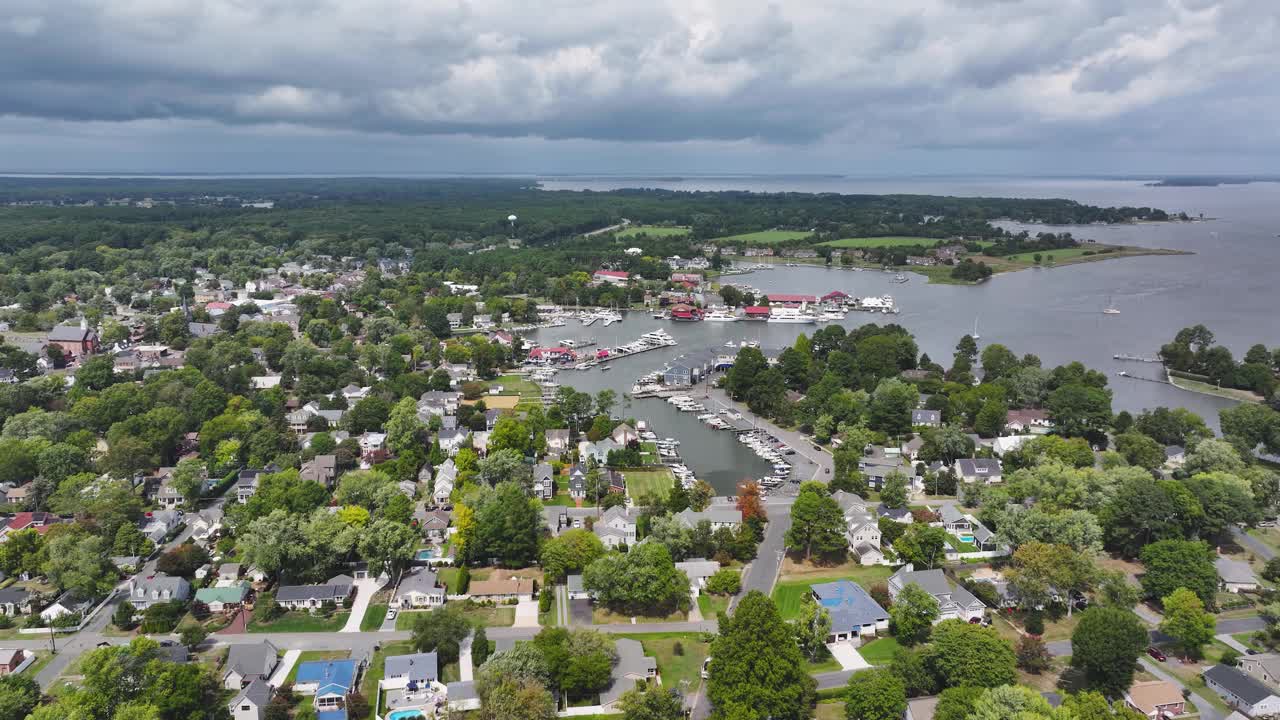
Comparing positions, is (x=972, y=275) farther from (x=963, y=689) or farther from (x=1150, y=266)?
(x=963, y=689)

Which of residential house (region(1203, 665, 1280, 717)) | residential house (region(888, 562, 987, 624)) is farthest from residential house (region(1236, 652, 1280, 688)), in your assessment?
residential house (region(888, 562, 987, 624))

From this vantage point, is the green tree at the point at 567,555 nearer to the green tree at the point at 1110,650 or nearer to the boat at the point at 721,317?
the green tree at the point at 1110,650

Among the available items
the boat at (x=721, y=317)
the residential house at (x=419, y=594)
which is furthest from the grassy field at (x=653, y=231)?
the residential house at (x=419, y=594)

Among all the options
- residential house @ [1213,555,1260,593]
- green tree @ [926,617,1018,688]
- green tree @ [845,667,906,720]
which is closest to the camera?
green tree @ [845,667,906,720]

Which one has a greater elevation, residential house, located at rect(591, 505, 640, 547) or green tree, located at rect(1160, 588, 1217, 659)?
green tree, located at rect(1160, 588, 1217, 659)

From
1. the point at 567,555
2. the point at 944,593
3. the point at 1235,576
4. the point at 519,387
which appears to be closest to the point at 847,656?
the point at 944,593

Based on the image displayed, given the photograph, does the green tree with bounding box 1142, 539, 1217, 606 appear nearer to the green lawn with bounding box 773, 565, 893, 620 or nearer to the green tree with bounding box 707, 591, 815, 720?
the green lawn with bounding box 773, 565, 893, 620
